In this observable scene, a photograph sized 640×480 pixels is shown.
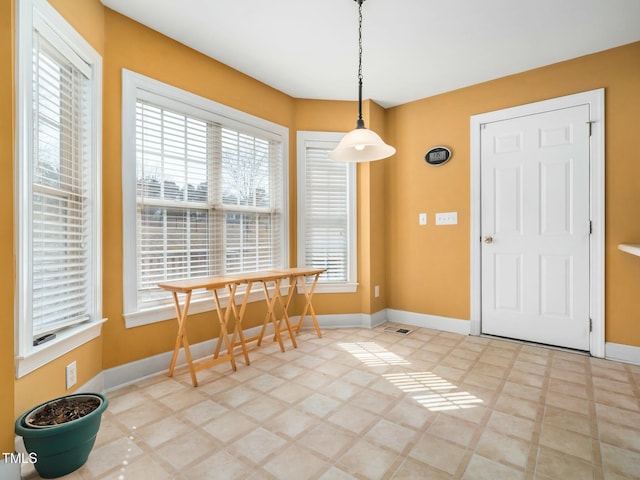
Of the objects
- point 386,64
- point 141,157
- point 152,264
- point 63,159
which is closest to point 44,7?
point 63,159

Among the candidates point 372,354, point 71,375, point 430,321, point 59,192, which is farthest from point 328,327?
point 59,192

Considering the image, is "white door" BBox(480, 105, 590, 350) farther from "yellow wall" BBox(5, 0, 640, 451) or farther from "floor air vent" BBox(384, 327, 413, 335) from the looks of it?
"floor air vent" BBox(384, 327, 413, 335)

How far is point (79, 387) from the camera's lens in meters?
2.14

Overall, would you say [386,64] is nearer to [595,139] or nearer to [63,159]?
[595,139]

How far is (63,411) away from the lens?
167cm

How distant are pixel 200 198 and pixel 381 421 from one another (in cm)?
237

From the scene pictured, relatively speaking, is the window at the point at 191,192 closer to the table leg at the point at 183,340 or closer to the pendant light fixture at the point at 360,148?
the table leg at the point at 183,340

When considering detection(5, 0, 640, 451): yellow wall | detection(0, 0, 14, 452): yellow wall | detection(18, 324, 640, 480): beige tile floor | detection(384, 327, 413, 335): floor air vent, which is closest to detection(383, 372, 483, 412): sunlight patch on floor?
detection(18, 324, 640, 480): beige tile floor

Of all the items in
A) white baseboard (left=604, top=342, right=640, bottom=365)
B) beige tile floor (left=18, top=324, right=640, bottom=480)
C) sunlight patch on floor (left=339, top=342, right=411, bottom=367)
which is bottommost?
beige tile floor (left=18, top=324, right=640, bottom=480)

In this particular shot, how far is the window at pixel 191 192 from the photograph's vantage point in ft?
8.50

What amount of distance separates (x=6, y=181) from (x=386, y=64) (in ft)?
10.2

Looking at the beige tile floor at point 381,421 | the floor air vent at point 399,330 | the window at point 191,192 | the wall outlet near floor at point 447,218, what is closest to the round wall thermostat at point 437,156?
the wall outlet near floor at point 447,218

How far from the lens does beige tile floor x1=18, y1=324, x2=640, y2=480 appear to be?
1.62 metres

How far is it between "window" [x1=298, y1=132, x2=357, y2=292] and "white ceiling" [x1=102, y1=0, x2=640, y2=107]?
2.66 feet
